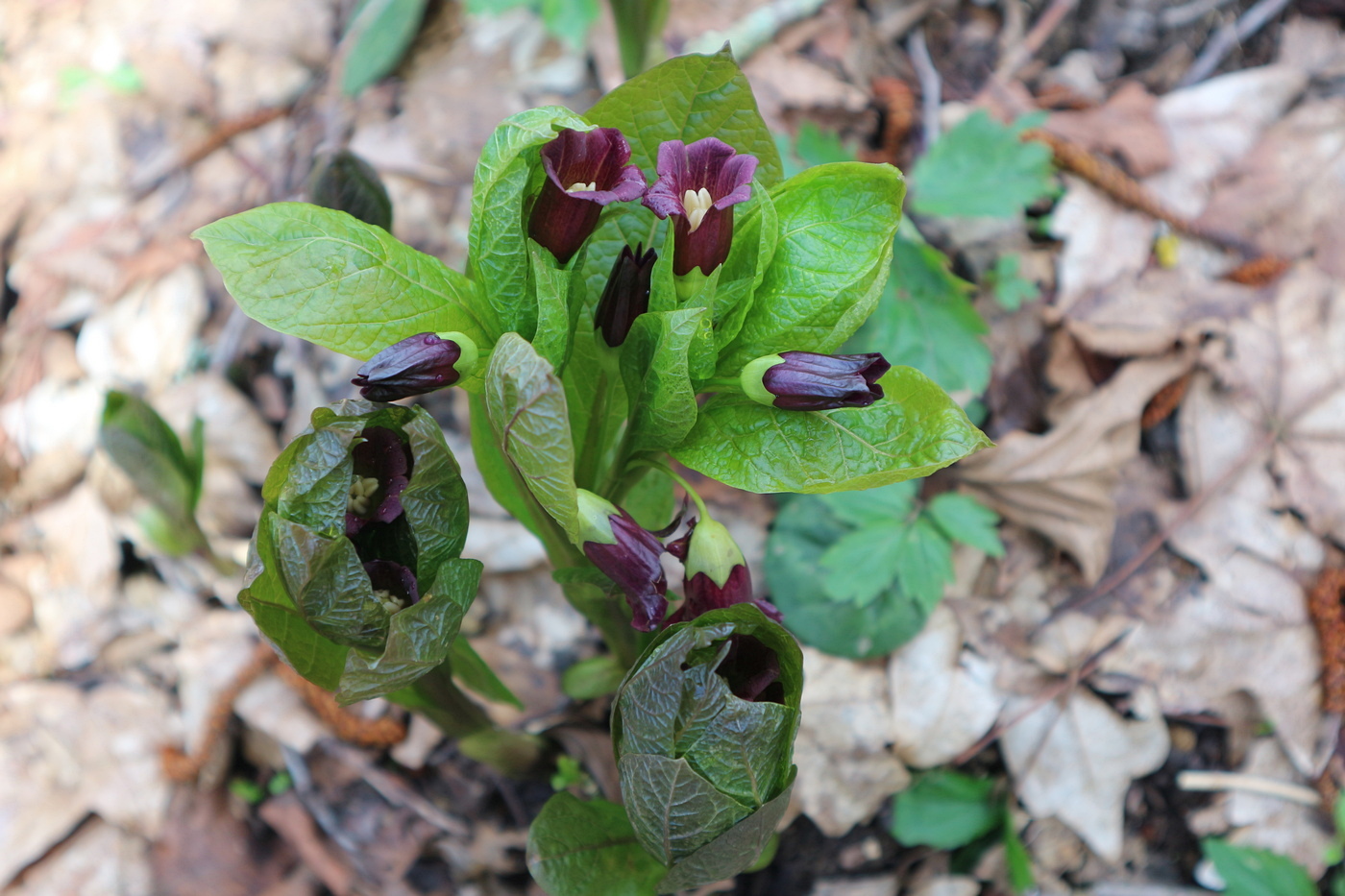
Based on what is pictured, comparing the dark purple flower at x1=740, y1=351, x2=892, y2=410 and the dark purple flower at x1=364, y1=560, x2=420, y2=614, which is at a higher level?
the dark purple flower at x1=740, y1=351, x2=892, y2=410

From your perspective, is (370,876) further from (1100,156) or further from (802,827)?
(1100,156)

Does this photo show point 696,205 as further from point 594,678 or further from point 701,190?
point 594,678

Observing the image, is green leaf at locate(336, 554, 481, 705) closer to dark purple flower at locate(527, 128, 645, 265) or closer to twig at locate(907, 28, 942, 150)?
dark purple flower at locate(527, 128, 645, 265)

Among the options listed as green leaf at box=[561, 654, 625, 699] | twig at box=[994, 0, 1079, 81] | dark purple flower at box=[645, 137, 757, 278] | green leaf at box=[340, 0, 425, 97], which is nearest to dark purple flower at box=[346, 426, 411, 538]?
dark purple flower at box=[645, 137, 757, 278]

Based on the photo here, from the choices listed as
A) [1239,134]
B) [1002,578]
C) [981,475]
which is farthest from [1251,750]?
[1239,134]

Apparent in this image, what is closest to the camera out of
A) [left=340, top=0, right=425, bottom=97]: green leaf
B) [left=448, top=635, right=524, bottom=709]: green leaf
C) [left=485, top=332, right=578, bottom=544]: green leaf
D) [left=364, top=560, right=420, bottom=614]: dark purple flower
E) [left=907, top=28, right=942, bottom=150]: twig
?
[left=485, top=332, right=578, bottom=544]: green leaf

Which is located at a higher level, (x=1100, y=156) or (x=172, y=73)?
(x=172, y=73)
